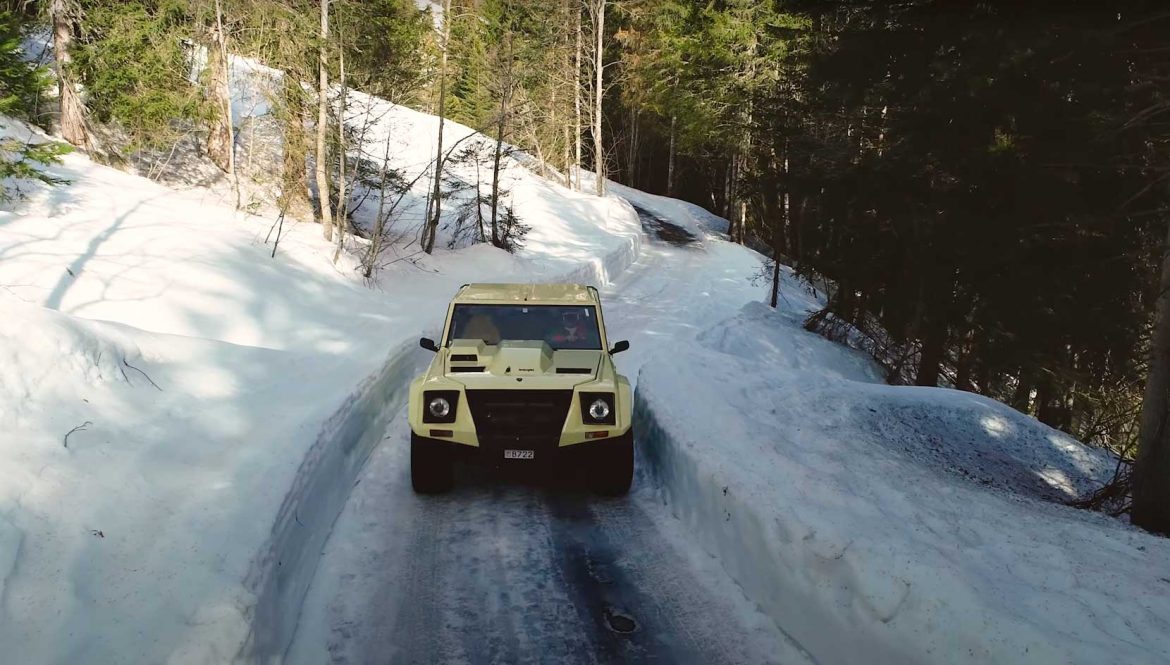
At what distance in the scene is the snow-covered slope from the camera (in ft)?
12.7

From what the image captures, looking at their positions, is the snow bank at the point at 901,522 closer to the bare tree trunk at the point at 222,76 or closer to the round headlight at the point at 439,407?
the round headlight at the point at 439,407

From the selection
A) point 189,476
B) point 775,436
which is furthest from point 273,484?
point 775,436

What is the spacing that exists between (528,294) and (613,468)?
229cm

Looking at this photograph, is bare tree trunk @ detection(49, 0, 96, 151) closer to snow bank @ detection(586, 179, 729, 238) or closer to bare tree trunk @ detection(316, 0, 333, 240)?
bare tree trunk @ detection(316, 0, 333, 240)

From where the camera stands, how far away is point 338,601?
16.2 ft

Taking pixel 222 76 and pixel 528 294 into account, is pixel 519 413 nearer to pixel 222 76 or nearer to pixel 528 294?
pixel 528 294

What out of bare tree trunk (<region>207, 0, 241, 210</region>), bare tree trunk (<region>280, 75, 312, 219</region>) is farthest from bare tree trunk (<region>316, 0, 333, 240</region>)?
bare tree trunk (<region>207, 0, 241, 210</region>)

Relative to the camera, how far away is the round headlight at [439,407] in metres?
6.46

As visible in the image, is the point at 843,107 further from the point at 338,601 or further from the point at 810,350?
the point at 338,601

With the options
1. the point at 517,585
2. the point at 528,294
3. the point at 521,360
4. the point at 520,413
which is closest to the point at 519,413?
the point at 520,413

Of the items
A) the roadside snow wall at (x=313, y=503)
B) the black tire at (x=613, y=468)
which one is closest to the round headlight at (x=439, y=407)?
the roadside snow wall at (x=313, y=503)

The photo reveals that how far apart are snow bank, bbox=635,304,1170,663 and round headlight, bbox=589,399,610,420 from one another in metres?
0.93

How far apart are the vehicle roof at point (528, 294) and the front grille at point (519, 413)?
1.68m

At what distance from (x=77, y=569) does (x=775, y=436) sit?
20.3ft
